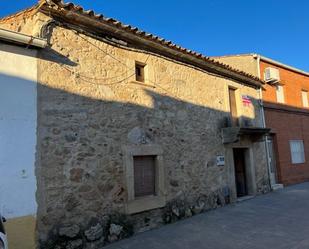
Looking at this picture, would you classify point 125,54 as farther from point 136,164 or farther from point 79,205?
point 79,205

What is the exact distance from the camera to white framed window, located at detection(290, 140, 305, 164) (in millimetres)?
14508

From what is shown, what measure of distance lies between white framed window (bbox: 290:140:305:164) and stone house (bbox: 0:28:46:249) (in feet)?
40.2

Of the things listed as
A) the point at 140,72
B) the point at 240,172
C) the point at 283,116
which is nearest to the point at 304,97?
the point at 283,116

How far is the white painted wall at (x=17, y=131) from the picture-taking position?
202 inches

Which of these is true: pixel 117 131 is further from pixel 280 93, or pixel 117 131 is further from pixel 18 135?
pixel 280 93

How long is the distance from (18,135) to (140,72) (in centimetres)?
358

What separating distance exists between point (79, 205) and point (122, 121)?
6.69 ft

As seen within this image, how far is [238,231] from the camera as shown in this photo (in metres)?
6.77

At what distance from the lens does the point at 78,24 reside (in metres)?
6.53

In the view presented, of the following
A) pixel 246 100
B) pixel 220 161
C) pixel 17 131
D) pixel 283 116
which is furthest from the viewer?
pixel 283 116

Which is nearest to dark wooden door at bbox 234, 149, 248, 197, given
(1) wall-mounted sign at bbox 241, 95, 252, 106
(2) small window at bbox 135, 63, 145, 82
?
(1) wall-mounted sign at bbox 241, 95, 252, 106

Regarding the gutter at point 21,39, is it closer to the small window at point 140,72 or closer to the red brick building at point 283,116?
the small window at point 140,72

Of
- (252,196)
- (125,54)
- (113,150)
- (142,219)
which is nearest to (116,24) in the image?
(125,54)

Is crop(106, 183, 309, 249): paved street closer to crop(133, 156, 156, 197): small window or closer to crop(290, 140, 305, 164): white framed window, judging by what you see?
crop(133, 156, 156, 197): small window
